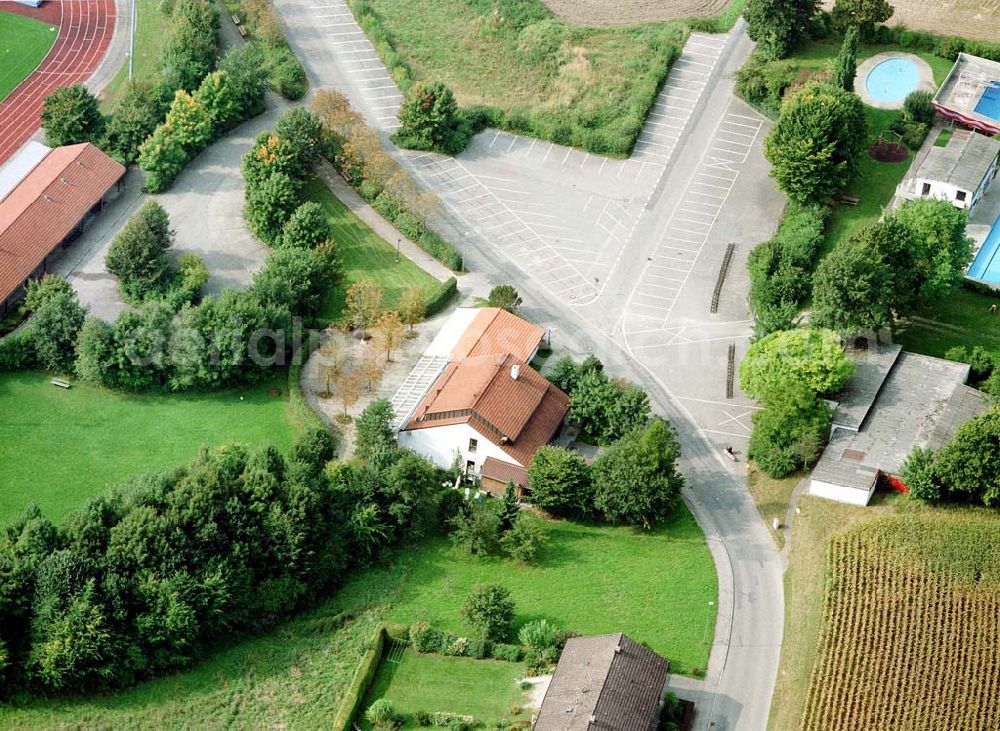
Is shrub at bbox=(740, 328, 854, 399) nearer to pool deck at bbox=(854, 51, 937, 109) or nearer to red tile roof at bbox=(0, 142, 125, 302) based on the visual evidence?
pool deck at bbox=(854, 51, 937, 109)

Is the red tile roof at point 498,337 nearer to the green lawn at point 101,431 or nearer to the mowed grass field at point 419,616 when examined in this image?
the green lawn at point 101,431

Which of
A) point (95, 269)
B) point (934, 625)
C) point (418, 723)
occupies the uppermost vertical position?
point (934, 625)

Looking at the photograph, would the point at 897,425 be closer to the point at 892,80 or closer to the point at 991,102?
the point at 991,102

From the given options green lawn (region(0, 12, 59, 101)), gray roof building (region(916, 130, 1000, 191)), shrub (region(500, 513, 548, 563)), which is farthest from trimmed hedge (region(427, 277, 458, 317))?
green lawn (region(0, 12, 59, 101))

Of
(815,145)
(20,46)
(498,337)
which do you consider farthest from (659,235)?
(20,46)

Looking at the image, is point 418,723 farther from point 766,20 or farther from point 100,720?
point 766,20

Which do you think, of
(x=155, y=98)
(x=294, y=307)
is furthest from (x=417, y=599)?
(x=155, y=98)
